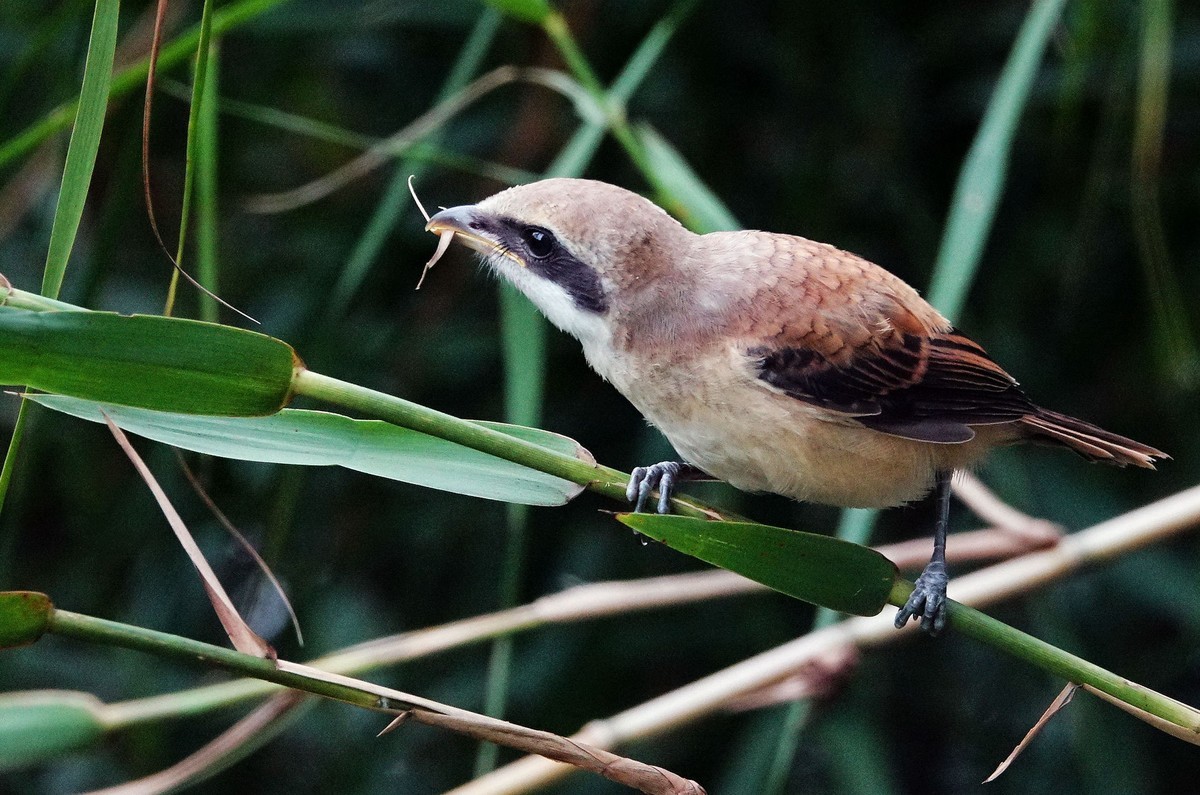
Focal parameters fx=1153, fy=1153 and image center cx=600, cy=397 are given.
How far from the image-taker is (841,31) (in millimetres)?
3469

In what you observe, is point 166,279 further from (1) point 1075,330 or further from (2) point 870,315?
(1) point 1075,330

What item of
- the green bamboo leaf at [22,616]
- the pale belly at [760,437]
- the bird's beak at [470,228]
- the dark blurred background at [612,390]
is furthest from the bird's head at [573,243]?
the dark blurred background at [612,390]

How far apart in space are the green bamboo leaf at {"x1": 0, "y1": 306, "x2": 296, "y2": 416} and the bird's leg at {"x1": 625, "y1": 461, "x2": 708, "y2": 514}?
0.61m

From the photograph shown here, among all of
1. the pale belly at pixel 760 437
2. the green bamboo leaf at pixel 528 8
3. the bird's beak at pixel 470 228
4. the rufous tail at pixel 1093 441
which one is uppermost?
the green bamboo leaf at pixel 528 8

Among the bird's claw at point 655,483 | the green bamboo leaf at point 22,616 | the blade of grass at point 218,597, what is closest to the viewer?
the green bamboo leaf at point 22,616

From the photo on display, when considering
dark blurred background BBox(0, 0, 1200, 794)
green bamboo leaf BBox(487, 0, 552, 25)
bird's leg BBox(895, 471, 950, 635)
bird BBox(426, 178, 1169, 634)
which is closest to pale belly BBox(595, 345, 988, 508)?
bird BBox(426, 178, 1169, 634)

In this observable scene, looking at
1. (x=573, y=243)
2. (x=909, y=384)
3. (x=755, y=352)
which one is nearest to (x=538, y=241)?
(x=573, y=243)

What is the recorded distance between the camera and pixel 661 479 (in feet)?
6.41

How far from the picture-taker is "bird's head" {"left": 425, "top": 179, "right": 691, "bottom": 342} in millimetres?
1998

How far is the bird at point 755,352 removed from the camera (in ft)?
6.34

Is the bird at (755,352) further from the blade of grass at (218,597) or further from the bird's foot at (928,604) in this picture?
the blade of grass at (218,597)

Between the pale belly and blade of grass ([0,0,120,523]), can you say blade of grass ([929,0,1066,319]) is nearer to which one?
the pale belly

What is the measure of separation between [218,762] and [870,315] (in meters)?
1.34

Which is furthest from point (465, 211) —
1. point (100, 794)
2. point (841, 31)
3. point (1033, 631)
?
point (1033, 631)
